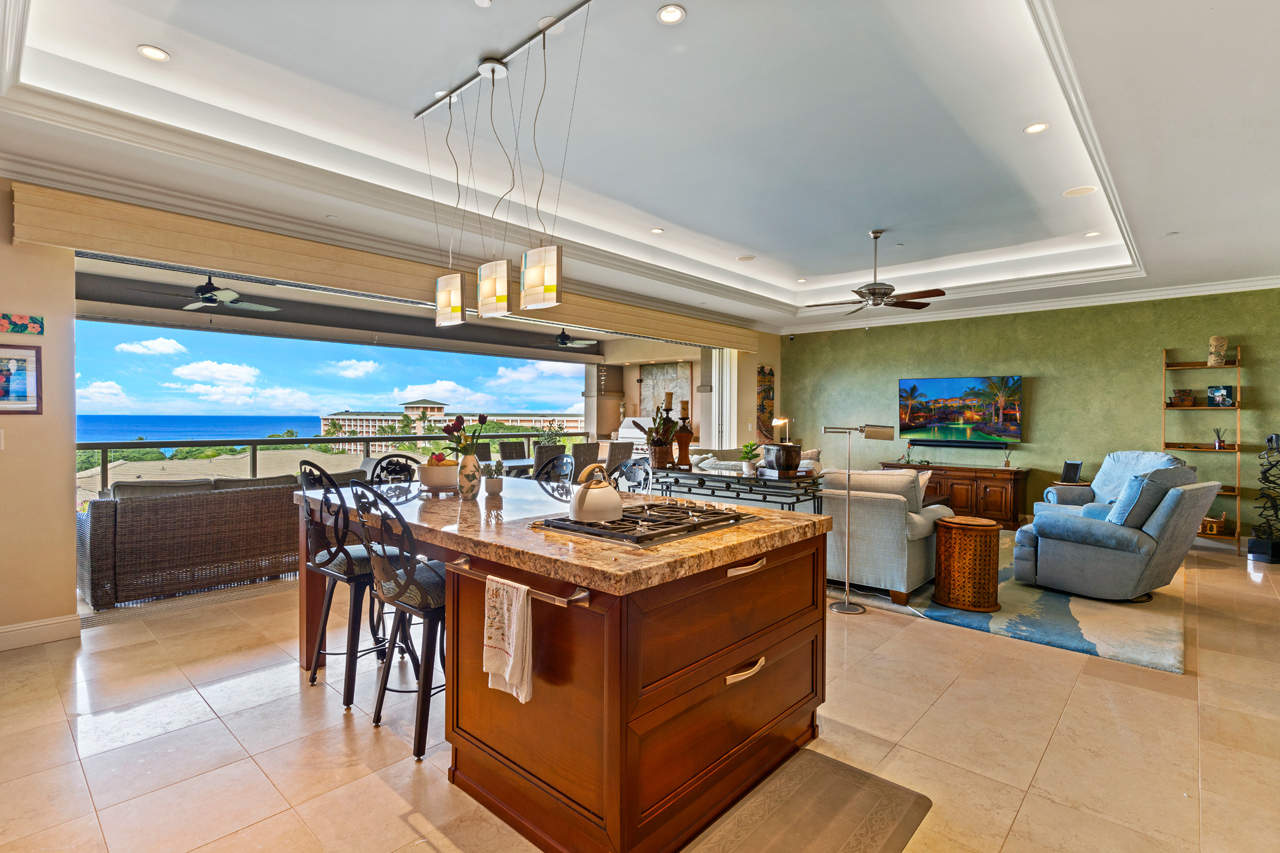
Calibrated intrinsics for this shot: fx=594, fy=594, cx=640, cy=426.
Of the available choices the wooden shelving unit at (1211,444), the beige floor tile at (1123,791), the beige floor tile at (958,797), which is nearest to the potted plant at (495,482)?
the beige floor tile at (958,797)

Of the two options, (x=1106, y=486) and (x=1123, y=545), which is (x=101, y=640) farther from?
(x=1106, y=486)

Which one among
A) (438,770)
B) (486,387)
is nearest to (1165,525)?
(438,770)

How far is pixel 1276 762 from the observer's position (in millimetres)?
2184

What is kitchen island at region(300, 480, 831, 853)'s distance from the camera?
1535mm

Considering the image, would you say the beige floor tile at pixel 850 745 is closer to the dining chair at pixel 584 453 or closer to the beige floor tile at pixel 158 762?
the beige floor tile at pixel 158 762

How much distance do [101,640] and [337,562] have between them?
179cm

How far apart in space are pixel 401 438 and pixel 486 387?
37.8 ft

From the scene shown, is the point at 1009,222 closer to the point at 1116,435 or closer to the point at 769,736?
the point at 1116,435

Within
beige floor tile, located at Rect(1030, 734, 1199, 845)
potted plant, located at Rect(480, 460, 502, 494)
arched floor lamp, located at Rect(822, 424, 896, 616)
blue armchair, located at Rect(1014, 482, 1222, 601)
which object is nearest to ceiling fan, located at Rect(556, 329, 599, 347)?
arched floor lamp, located at Rect(822, 424, 896, 616)

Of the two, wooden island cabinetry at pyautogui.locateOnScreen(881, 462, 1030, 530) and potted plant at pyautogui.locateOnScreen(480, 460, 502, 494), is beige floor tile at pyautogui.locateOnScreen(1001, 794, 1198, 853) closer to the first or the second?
potted plant at pyautogui.locateOnScreen(480, 460, 502, 494)

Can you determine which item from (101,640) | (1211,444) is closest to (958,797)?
(101,640)

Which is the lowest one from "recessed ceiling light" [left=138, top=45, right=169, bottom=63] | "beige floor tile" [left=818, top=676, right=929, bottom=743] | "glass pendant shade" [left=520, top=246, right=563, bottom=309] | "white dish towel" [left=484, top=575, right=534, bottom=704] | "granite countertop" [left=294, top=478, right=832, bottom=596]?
"beige floor tile" [left=818, top=676, right=929, bottom=743]

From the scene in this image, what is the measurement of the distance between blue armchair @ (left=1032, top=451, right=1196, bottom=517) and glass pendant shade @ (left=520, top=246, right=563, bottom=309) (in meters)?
4.70

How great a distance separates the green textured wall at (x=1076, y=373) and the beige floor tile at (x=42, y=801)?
7.84 meters
